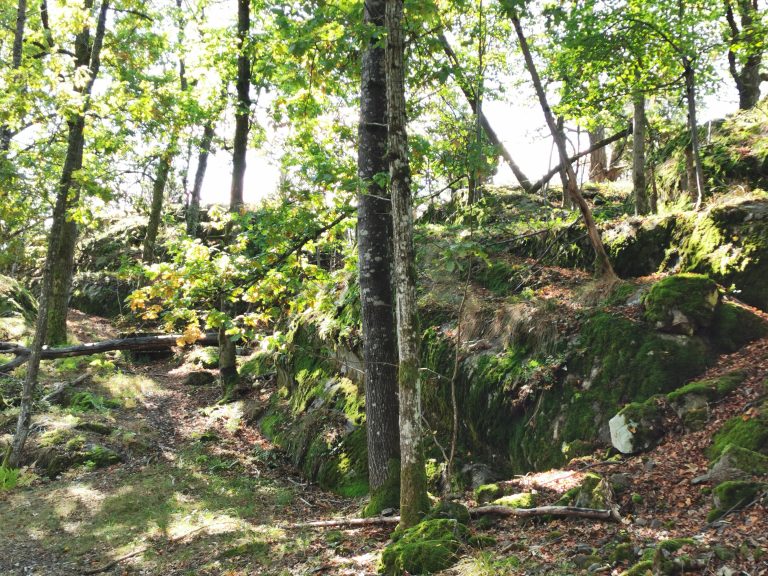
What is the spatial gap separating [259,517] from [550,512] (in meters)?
4.35

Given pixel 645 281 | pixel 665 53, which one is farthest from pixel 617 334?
pixel 665 53

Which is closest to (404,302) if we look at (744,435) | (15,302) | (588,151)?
(744,435)

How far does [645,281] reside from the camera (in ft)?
24.9

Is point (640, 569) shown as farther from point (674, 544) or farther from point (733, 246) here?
point (733, 246)

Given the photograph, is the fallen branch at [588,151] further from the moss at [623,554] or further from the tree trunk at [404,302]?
the moss at [623,554]

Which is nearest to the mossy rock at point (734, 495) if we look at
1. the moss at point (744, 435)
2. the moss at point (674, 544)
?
the moss at point (674, 544)

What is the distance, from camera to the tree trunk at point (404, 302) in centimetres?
518

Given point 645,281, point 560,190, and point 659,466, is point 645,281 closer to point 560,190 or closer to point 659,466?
point 659,466

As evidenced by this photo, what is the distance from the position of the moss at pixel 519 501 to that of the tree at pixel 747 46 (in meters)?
7.16

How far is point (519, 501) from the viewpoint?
201 inches

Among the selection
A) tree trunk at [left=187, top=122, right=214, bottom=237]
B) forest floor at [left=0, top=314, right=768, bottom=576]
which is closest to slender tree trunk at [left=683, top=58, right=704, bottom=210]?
forest floor at [left=0, top=314, right=768, bottom=576]

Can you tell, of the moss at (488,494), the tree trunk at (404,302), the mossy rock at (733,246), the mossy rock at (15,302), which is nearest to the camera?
the tree trunk at (404,302)

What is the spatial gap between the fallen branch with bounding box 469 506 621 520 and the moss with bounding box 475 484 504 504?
0.56 metres

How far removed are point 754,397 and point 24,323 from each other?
58.8 feet
